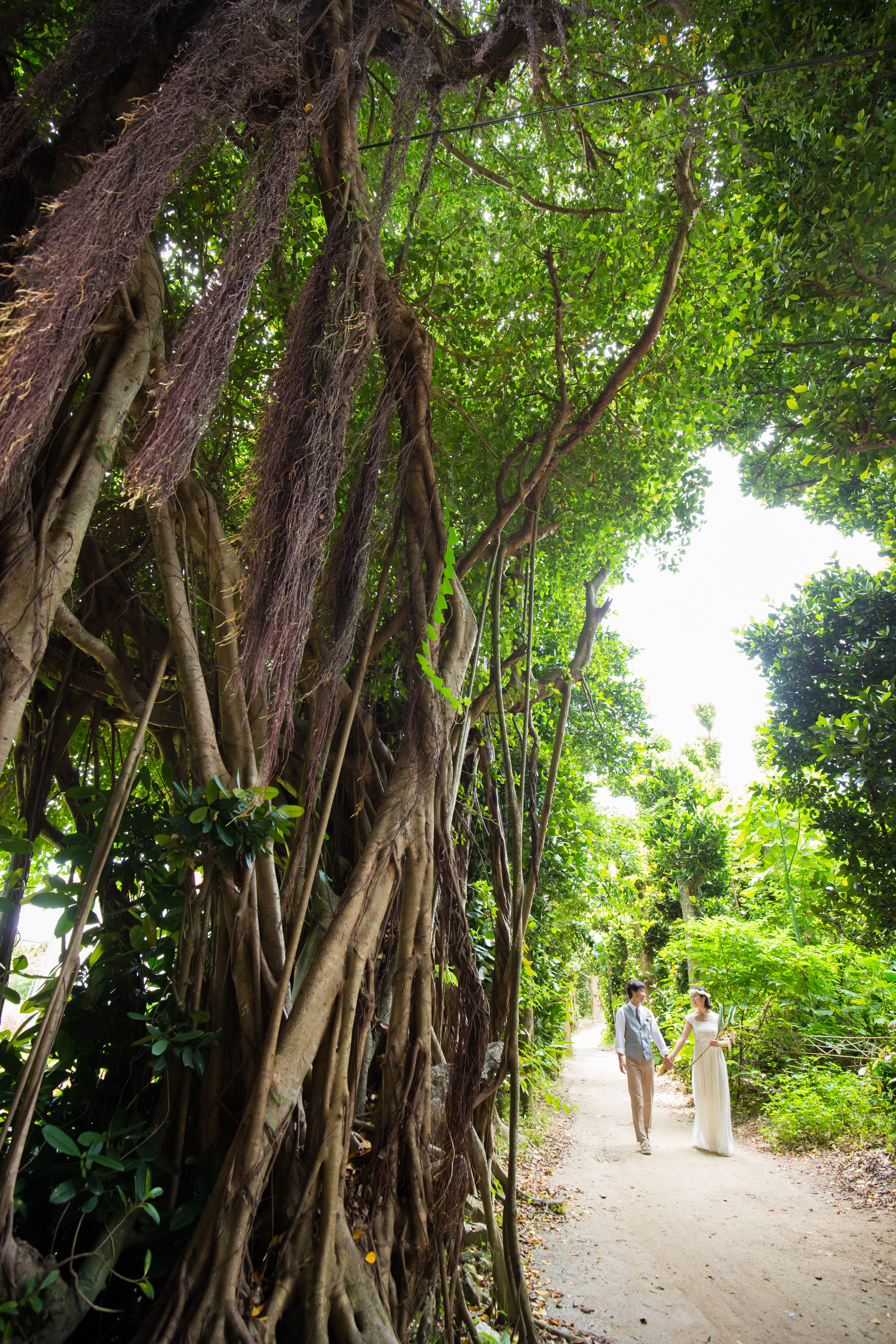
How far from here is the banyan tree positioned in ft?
5.29

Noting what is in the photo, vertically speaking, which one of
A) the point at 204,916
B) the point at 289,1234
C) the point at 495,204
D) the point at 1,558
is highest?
the point at 495,204

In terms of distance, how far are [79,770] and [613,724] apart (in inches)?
214

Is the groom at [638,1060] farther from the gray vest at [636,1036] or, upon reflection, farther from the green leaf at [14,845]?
the green leaf at [14,845]

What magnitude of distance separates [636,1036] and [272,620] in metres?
4.50

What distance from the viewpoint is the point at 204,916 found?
2.01 meters

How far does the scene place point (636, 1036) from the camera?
4.83 metres

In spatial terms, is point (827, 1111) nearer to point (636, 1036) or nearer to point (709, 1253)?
point (636, 1036)

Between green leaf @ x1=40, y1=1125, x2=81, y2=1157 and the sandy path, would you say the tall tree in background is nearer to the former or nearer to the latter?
green leaf @ x1=40, y1=1125, x2=81, y2=1157

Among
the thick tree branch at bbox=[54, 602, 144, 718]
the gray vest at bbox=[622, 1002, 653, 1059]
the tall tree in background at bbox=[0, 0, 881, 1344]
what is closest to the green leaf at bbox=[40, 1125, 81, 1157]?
the tall tree in background at bbox=[0, 0, 881, 1344]

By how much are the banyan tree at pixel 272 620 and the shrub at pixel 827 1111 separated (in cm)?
324

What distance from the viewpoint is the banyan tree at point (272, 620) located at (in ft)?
5.29

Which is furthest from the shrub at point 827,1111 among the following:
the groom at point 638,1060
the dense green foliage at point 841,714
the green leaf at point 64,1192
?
the green leaf at point 64,1192

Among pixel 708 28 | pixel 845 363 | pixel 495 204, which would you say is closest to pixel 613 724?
pixel 845 363

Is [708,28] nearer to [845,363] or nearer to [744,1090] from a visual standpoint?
[845,363]
